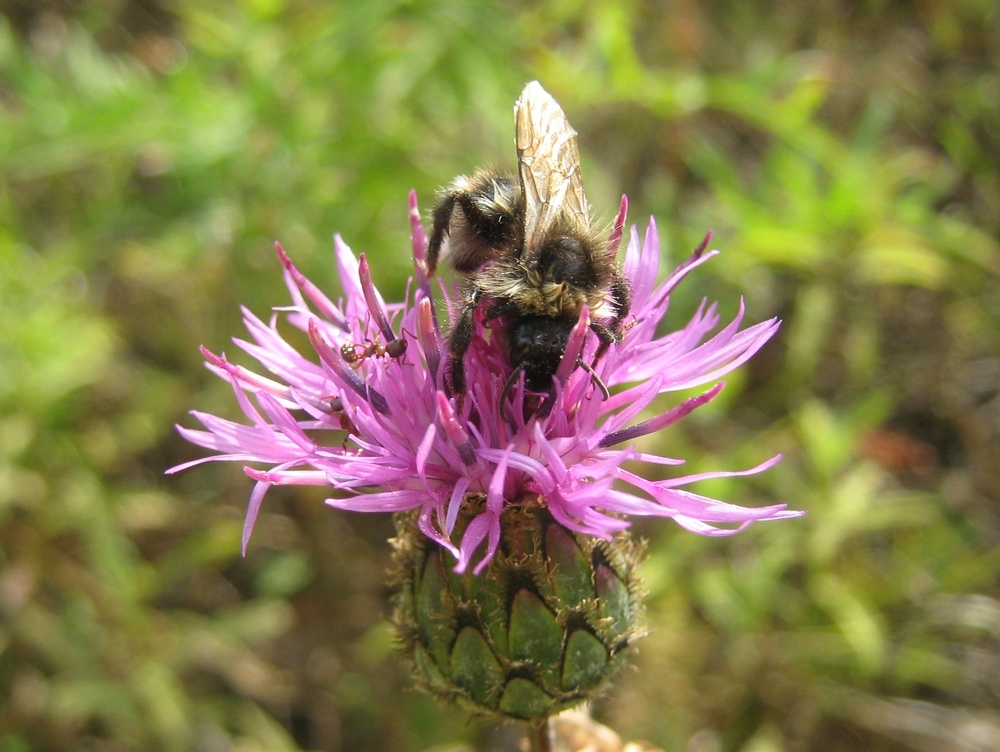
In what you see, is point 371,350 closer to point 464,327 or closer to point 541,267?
point 464,327

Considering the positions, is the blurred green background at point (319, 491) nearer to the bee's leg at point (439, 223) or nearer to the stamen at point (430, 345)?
the bee's leg at point (439, 223)

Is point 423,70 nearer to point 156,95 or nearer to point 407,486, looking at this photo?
point 156,95

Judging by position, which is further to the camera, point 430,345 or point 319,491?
point 319,491

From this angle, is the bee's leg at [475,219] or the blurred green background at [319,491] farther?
the blurred green background at [319,491]

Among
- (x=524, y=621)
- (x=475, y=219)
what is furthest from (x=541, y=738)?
(x=475, y=219)

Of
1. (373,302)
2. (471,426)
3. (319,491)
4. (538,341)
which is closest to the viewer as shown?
(538,341)

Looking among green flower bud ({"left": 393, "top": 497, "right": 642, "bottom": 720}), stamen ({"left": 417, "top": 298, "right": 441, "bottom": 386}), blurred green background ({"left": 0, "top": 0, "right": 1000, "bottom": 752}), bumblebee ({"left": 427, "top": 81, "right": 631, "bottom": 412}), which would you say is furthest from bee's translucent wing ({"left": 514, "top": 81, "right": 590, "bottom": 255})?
blurred green background ({"left": 0, "top": 0, "right": 1000, "bottom": 752})

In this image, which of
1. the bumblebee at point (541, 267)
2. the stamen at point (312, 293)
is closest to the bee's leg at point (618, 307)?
Result: the bumblebee at point (541, 267)
